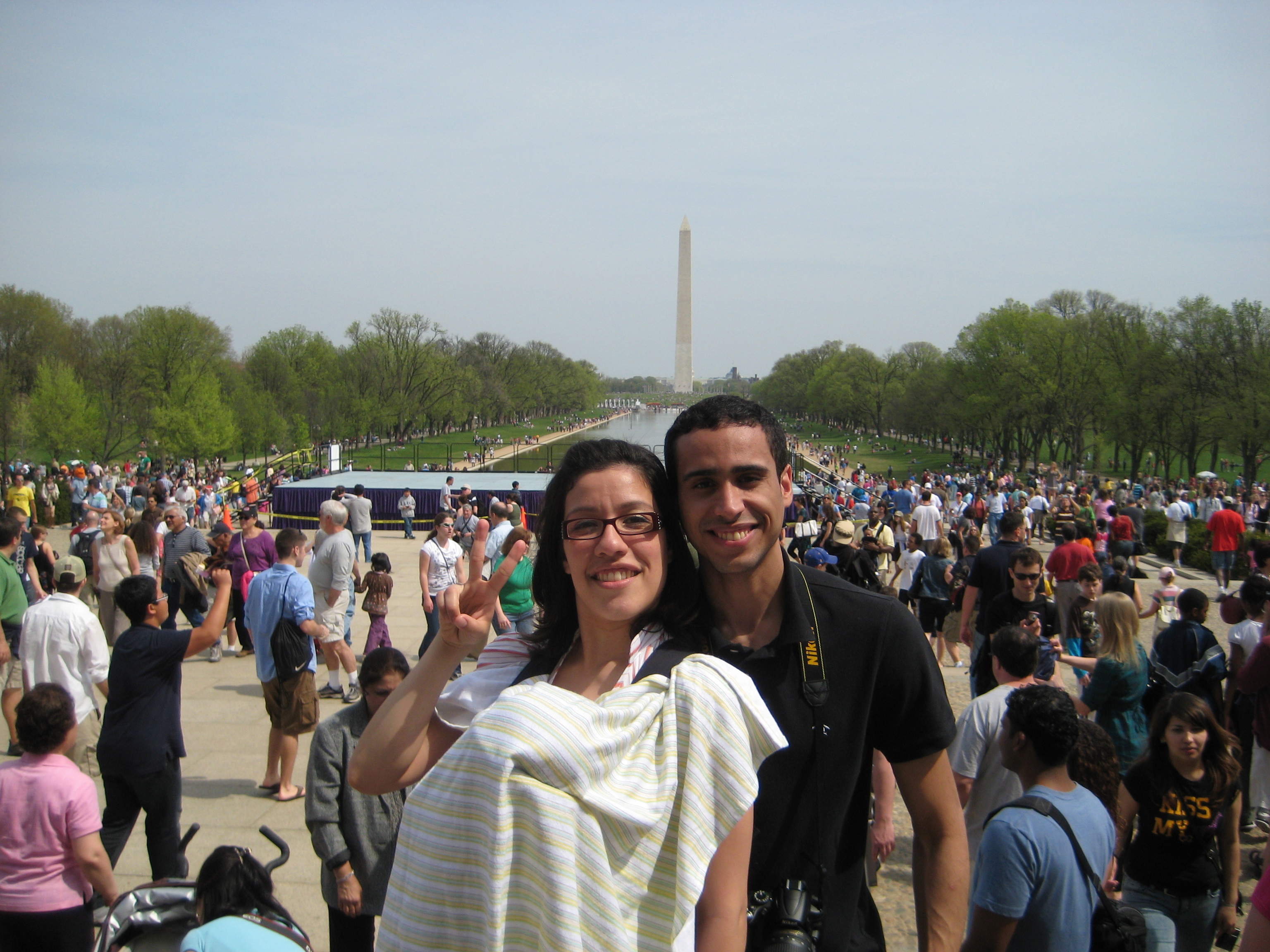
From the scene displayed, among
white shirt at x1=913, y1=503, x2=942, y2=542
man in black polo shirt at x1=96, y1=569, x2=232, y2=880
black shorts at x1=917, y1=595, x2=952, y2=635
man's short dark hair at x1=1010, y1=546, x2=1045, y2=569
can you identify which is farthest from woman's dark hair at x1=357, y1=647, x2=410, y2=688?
white shirt at x1=913, y1=503, x2=942, y2=542

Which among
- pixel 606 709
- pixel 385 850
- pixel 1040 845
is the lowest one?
pixel 385 850

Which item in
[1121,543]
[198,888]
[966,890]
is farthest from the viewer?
[1121,543]

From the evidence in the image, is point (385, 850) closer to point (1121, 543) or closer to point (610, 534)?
point (610, 534)

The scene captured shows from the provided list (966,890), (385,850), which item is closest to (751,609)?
(966,890)

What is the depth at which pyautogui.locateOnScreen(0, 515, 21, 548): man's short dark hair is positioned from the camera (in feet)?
25.1

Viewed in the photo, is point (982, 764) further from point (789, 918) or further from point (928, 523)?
point (928, 523)

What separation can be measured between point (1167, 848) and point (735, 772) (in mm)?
3137

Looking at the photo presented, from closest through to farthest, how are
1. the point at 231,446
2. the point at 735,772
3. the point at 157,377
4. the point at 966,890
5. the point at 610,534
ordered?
the point at 735,772 < the point at 610,534 < the point at 966,890 < the point at 231,446 < the point at 157,377

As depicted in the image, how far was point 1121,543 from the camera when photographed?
11828 mm

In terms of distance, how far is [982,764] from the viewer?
3.94m

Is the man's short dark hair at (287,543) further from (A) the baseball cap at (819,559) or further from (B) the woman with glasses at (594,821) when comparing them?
(B) the woman with glasses at (594,821)

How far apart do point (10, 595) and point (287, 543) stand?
107 inches

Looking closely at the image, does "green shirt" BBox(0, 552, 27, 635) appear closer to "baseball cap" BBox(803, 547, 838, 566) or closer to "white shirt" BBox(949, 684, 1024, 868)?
"baseball cap" BBox(803, 547, 838, 566)

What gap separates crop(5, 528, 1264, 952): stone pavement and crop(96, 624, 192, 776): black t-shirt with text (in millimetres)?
1138
